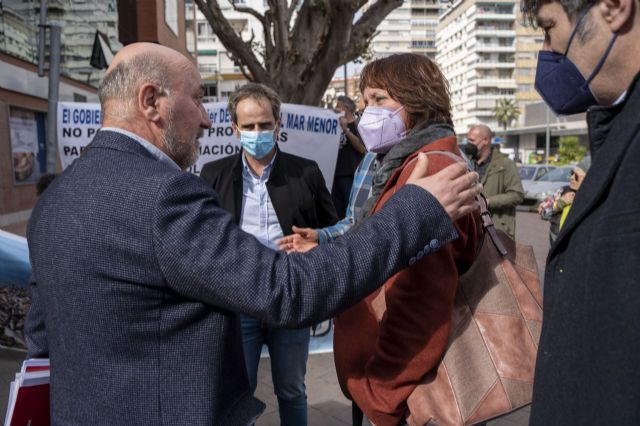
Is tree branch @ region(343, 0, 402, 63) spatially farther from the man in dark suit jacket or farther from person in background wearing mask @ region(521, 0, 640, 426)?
person in background wearing mask @ region(521, 0, 640, 426)

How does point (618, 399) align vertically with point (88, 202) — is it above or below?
below

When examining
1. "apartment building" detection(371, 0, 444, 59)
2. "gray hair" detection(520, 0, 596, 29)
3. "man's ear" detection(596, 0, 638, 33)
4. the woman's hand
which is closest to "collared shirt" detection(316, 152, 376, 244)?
the woman's hand

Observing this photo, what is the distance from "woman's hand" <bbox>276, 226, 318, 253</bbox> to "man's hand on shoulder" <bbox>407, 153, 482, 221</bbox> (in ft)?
3.11

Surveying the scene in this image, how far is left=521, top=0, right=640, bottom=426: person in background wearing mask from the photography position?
1.03 m

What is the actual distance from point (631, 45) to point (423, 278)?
2.76ft

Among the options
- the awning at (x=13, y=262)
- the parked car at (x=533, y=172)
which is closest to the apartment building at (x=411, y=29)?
the parked car at (x=533, y=172)

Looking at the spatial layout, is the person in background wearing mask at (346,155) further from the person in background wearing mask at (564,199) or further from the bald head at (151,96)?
the bald head at (151,96)

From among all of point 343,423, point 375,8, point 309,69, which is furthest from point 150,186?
point 375,8

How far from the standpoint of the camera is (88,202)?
1.42 m

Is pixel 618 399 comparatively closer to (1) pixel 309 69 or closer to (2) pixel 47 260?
(2) pixel 47 260

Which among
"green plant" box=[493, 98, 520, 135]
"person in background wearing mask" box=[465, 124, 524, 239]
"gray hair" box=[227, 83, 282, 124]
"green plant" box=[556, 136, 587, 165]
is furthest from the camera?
"green plant" box=[493, 98, 520, 135]

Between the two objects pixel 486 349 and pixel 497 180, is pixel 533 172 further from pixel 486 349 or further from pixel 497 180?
pixel 486 349

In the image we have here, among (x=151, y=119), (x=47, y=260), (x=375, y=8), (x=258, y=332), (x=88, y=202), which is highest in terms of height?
(x=375, y=8)

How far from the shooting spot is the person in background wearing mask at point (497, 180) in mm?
5906
